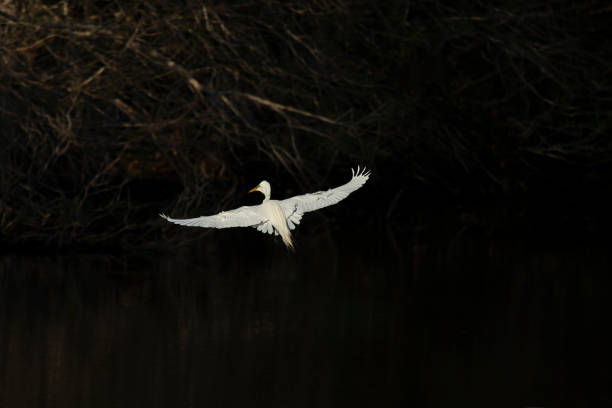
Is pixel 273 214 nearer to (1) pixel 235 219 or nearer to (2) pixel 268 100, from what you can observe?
(1) pixel 235 219

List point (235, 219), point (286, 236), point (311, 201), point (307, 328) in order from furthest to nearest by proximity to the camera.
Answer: point (307, 328)
point (311, 201)
point (235, 219)
point (286, 236)

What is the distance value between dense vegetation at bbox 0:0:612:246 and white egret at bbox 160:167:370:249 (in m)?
5.70

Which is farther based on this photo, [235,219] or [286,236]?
[235,219]

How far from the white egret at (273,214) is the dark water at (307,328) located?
267 centimetres

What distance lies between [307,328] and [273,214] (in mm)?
4601

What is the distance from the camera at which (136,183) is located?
15328 mm

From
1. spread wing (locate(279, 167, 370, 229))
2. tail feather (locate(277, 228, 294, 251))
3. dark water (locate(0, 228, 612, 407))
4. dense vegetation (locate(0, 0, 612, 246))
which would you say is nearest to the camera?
tail feather (locate(277, 228, 294, 251))

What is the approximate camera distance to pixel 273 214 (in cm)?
443

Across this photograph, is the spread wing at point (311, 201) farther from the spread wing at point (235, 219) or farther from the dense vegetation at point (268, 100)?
the dense vegetation at point (268, 100)

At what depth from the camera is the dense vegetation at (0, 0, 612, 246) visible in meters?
10.9

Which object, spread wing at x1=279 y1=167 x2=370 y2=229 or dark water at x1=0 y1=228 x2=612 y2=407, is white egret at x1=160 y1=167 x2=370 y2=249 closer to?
spread wing at x1=279 y1=167 x2=370 y2=229

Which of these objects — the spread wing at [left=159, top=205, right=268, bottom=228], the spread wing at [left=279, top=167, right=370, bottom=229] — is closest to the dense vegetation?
the spread wing at [left=279, top=167, right=370, bottom=229]

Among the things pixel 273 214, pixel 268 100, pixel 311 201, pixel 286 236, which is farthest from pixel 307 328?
pixel 286 236

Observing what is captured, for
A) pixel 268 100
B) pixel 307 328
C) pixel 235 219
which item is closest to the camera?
pixel 235 219
